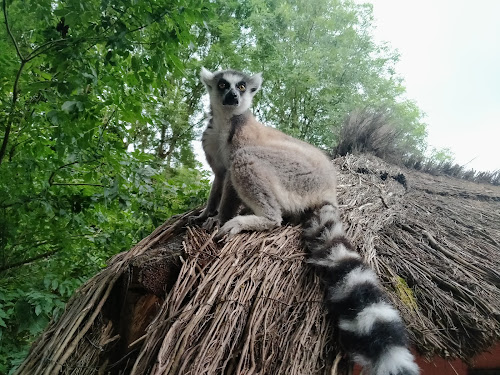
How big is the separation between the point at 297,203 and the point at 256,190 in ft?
1.45

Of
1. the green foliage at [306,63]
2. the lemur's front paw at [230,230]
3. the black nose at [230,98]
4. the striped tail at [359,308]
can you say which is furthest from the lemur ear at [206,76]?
the green foliage at [306,63]

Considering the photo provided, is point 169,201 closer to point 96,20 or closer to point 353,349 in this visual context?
point 96,20

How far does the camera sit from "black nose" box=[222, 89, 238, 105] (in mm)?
4145

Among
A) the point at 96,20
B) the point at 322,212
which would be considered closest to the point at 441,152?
the point at 322,212

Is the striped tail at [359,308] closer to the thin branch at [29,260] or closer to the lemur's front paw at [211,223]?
the lemur's front paw at [211,223]

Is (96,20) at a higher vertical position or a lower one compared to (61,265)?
higher

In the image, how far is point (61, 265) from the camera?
176 inches

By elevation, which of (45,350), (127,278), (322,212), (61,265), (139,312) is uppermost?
(322,212)

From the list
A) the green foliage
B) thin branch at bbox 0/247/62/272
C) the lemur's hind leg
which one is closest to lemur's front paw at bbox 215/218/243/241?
the lemur's hind leg

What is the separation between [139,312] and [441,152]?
1711 cm

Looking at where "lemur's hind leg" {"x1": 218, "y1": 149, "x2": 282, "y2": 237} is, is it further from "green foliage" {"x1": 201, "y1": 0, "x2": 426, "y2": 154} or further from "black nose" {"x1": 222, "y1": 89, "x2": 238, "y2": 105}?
"green foliage" {"x1": 201, "y1": 0, "x2": 426, "y2": 154}

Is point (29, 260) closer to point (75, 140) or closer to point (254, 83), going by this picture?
point (75, 140)

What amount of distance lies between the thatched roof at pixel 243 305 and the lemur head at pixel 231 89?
1319mm

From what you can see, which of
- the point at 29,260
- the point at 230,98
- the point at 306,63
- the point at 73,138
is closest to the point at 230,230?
the point at 73,138
